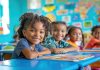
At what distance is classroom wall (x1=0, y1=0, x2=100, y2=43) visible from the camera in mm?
4848

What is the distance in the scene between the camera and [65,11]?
5.13 meters

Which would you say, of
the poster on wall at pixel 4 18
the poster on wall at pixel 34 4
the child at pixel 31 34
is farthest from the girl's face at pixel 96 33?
the poster on wall at pixel 4 18

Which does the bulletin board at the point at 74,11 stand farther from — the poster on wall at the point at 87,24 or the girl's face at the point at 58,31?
the girl's face at the point at 58,31

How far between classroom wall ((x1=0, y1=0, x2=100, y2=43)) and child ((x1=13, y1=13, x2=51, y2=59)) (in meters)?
3.05

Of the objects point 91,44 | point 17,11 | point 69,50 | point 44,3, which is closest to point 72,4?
point 44,3

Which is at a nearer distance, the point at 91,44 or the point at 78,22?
the point at 91,44

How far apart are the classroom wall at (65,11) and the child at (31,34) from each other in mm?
3053

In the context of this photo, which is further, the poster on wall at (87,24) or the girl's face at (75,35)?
the poster on wall at (87,24)

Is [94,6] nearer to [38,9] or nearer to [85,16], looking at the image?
[85,16]

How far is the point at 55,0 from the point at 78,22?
77 cm

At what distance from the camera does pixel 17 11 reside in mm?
5625

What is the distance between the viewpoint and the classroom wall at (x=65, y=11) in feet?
15.9

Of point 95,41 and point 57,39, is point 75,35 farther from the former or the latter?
point 57,39

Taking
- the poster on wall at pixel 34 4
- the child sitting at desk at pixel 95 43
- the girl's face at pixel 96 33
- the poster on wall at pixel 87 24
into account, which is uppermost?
the poster on wall at pixel 34 4
